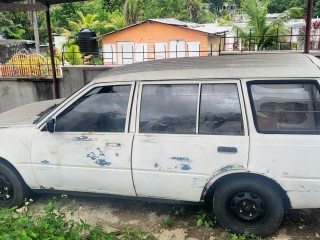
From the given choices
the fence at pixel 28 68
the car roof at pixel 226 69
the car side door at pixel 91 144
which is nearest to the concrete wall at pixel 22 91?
the fence at pixel 28 68

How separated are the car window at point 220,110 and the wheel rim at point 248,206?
704 millimetres

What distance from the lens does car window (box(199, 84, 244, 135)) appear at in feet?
11.5

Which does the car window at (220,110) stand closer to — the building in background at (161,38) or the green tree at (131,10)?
the building in background at (161,38)

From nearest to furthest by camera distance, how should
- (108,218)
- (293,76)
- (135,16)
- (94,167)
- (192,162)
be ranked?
1. (293,76)
2. (192,162)
3. (94,167)
4. (108,218)
5. (135,16)

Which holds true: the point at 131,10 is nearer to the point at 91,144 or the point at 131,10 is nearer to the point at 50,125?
the point at 50,125

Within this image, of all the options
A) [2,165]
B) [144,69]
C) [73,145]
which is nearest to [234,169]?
[144,69]

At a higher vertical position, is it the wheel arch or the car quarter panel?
the car quarter panel

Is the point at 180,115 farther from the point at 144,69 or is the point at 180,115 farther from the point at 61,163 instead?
the point at 61,163

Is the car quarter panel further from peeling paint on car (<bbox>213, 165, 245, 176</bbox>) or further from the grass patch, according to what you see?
the grass patch

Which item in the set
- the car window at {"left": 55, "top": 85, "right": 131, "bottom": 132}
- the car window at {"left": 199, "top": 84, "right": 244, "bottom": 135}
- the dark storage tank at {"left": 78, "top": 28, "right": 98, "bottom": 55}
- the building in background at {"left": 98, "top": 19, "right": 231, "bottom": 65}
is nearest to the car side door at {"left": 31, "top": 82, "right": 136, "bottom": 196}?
the car window at {"left": 55, "top": 85, "right": 131, "bottom": 132}

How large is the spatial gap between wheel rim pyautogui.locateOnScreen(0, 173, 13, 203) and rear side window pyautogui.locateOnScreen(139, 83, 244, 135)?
1.92m

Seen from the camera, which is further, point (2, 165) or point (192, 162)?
point (2, 165)

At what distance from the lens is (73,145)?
3.94 metres

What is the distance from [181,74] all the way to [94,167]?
1.47 m
